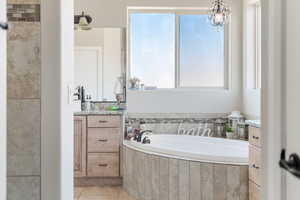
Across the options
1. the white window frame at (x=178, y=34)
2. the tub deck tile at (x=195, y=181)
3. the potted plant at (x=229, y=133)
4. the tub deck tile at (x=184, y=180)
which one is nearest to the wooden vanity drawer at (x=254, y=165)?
the tub deck tile at (x=195, y=181)

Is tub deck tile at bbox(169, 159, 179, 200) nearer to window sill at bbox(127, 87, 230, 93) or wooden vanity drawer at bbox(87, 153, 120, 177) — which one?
wooden vanity drawer at bbox(87, 153, 120, 177)

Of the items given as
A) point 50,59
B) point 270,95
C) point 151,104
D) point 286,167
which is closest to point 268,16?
point 270,95

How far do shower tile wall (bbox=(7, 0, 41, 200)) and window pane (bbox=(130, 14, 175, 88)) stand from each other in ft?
11.1

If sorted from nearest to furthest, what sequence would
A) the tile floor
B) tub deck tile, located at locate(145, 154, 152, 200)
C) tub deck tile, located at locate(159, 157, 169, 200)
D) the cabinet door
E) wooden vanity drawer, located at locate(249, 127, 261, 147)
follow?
1. wooden vanity drawer, located at locate(249, 127, 261, 147)
2. tub deck tile, located at locate(159, 157, 169, 200)
3. tub deck tile, located at locate(145, 154, 152, 200)
4. the tile floor
5. the cabinet door

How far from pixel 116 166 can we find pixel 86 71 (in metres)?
1.54

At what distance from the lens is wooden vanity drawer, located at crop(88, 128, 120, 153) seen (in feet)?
13.0

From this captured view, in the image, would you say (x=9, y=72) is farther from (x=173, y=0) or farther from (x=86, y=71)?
(x=173, y=0)

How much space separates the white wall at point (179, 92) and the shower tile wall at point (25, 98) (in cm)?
325

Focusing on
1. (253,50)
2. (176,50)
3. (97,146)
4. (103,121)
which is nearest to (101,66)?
(103,121)

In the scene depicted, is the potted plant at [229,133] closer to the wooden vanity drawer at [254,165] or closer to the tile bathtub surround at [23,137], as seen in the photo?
the wooden vanity drawer at [254,165]

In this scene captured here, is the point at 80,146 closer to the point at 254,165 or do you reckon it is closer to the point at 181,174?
the point at 181,174

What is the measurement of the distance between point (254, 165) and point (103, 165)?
6.75 ft

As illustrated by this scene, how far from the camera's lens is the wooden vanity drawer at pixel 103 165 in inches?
156

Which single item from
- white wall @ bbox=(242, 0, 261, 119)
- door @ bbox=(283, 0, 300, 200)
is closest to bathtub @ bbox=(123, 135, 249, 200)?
white wall @ bbox=(242, 0, 261, 119)
